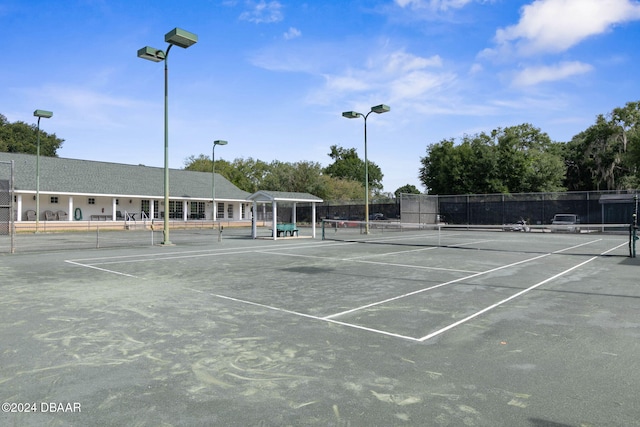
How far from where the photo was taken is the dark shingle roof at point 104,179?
126 feet

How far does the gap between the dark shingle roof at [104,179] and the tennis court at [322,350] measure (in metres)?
33.0

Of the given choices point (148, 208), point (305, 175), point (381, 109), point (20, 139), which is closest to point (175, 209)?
point (148, 208)

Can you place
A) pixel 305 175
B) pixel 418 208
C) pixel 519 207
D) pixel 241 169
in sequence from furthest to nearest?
pixel 241 169, pixel 305 175, pixel 418 208, pixel 519 207

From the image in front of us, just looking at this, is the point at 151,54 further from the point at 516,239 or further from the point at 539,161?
the point at 539,161

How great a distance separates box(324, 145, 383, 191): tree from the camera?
102956 mm

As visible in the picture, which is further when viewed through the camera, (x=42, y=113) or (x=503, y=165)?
(x=503, y=165)

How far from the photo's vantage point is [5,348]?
5.21 metres

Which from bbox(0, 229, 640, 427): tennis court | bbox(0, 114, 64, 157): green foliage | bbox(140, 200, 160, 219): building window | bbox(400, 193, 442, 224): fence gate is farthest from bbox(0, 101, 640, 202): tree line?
bbox(0, 229, 640, 427): tennis court

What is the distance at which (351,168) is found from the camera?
103 meters

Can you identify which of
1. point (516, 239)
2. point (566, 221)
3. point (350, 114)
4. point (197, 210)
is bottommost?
point (516, 239)

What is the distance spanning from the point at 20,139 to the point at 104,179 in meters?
36.5

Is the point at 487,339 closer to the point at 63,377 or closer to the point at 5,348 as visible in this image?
the point at 63,377

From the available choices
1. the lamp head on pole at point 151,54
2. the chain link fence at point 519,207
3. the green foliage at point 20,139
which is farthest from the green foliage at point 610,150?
the green foliage at point 20,139

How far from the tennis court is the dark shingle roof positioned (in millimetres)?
33039
